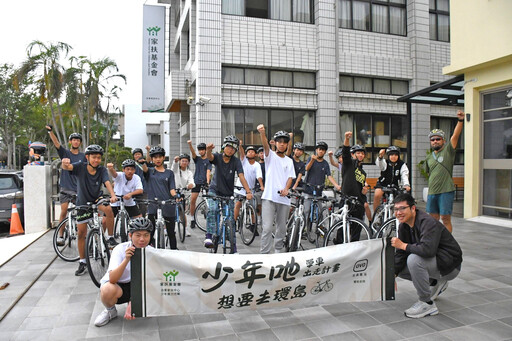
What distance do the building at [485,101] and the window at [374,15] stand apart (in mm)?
6380

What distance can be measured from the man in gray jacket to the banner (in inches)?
11.1

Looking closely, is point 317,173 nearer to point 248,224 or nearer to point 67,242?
point 248,224

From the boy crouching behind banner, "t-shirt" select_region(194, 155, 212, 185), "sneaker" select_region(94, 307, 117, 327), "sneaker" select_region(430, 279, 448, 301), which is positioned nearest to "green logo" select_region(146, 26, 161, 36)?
"t-shirt" select_region(194, 155, 212, 185)

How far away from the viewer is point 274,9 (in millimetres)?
16125

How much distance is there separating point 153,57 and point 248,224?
45.9 ft

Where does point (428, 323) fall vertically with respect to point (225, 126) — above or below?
below

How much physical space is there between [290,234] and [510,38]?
741cm

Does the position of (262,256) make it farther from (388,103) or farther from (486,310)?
(388,103)

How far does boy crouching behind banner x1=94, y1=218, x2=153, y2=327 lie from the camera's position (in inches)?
154

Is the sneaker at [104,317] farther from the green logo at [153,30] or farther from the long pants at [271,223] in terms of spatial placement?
the green logo at [153,30]

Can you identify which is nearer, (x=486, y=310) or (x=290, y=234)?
(x=486, y=310)

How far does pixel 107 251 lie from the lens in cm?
562

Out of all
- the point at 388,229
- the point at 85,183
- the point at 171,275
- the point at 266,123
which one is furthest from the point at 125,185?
the point at 266,123

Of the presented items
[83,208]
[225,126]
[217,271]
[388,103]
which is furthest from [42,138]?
[217,271]
